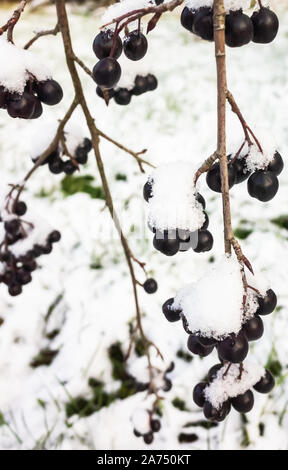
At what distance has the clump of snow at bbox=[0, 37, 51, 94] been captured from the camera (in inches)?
24.4

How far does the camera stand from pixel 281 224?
6.80 ft

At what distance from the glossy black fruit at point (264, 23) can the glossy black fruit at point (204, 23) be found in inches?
2.6

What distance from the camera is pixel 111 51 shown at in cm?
56

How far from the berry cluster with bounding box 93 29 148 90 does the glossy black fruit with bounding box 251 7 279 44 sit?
163 mm

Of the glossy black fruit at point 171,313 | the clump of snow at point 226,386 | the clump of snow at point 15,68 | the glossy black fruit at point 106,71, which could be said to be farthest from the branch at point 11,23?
the clump of snow at point 226,386

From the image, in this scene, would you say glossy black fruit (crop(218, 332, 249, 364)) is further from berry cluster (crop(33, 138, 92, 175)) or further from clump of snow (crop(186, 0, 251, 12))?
berry cluster (crop(33, 138, 92, 175))

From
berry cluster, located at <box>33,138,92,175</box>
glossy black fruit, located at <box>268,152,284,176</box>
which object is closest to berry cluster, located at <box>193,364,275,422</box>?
glossy black fruit, located at <box>268,152,284,176</box>

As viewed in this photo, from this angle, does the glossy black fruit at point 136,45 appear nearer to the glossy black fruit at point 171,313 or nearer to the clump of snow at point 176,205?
the clump of snow at point 176,205

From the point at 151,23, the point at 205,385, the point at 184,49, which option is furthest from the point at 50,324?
the point at 184,49

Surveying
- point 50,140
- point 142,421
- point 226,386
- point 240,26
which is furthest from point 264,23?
point 142,421

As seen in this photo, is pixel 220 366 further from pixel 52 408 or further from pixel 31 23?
pixel 31 23

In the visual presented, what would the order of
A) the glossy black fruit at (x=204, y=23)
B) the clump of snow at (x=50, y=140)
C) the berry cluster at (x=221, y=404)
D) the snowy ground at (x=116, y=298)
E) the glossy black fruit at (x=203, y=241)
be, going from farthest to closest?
the snowy ground at (x=116, y=298) → the clump of snow at (x=50, y=140) → the berry cluster at (x=221, y=404) → the glossy black fruit at (x=203, y=241) → the glossy black fruit at (x=204, y=23)

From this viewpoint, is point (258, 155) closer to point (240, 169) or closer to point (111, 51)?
point (240, 169)

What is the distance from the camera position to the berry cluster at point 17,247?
41.9 inches
